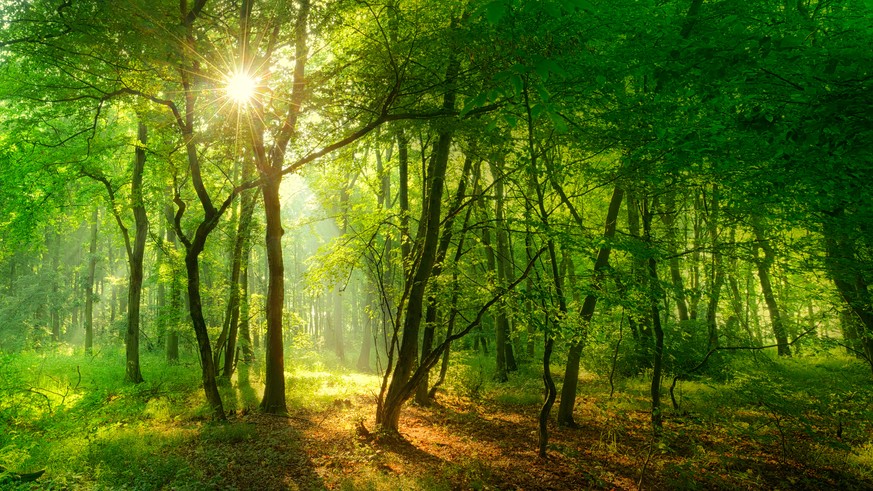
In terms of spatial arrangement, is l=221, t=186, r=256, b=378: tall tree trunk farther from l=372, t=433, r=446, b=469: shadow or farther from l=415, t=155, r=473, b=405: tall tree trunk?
l=372, t=433, r=446, b=469: shadow

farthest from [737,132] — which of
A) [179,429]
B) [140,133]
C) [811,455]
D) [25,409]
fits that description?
[140,133]

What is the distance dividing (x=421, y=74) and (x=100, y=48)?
557 centimetres

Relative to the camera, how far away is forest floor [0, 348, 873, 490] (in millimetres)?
6270

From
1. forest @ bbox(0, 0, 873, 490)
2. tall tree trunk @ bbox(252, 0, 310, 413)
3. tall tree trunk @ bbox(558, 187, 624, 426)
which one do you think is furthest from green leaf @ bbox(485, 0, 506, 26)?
tall tree trunk @ bbox(252, 0, 310, 413)

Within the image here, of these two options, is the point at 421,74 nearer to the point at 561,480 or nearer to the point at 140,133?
the point at 561,480

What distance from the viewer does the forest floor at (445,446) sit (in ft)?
20.6

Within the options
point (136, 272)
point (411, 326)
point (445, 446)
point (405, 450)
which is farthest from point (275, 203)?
point (136, 272)

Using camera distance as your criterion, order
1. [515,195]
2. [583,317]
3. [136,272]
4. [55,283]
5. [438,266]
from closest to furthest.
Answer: [583,317], [515,195], [438,266], [136,272], [55,283]

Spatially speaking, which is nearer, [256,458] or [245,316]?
[256,458]

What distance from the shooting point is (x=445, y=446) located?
8.38m

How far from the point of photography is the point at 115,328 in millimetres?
28703

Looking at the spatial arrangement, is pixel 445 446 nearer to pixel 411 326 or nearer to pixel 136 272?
pixel 411 326

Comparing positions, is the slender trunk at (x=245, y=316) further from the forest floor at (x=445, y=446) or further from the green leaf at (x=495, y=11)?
the green leaf at (x=495, y=11)

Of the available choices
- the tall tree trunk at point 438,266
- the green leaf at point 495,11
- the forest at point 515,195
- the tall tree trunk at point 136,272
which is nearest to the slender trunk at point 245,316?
the forest at point 515,195
